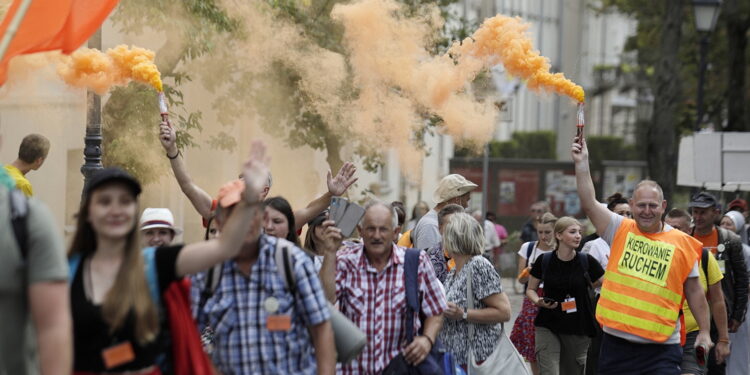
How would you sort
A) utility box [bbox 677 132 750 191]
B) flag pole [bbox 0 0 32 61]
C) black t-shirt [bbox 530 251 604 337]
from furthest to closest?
utility box [bbox 677 132 750 191] < black t-shirt [bbox 530 251 604 337] < flag pole [bbox 0 0 32 61]

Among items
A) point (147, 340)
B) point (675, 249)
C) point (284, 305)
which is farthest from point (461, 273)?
point (147, 340)

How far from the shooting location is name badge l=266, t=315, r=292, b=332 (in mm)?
4652

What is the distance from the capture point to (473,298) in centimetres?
727

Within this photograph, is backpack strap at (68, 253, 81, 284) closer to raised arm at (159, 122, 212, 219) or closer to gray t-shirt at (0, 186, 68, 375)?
gray t-shirt at (0, 186, 68, 375)

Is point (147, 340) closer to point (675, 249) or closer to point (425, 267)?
point (425, 267)

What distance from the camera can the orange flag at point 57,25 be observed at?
707 centimetres

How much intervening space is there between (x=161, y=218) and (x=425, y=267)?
152 centimetres

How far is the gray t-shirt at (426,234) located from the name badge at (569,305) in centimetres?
106

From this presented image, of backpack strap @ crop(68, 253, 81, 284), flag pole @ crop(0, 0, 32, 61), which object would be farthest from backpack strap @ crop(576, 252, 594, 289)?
backpack strap @ crop(68, 253, 81, 284)

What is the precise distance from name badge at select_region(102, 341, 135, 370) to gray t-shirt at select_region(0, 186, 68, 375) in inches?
10.6

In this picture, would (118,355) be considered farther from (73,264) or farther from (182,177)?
(182,177)

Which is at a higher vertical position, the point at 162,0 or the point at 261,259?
the point at 162,0

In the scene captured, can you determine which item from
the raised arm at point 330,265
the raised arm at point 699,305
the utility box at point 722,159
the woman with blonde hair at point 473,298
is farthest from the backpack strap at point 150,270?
the utility box at point 722,159

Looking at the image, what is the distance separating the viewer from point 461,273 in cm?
737
